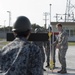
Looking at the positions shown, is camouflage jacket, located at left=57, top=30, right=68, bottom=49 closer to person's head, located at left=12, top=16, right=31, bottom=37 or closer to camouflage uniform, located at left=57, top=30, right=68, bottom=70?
camouflage uniform, located at left=57, top=30, right=68, bottom=70

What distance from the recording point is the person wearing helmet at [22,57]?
307 cm

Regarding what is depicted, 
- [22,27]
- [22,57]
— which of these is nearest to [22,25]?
[22,27]

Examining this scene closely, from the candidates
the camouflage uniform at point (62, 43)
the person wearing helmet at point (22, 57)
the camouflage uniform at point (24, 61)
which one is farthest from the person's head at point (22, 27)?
the camouflage uniform at point (62, 43)

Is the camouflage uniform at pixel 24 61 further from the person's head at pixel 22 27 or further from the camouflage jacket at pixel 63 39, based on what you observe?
the camouflage jacket at pixel 63 39

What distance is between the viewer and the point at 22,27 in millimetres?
3189

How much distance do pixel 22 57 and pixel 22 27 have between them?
0.99 ft

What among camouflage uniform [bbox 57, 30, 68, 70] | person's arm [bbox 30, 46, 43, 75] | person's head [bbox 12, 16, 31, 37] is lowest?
camouflage uniform [bbox 57, 30, 68, 70]

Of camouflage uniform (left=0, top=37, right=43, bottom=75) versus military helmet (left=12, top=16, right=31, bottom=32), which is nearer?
camouflage uniform (left=0, top=37, right=43, bottom=75)

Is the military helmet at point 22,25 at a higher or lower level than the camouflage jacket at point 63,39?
higher

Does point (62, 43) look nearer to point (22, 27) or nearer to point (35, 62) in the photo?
point (22, 27)

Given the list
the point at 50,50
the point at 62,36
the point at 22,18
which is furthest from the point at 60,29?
the point at 22,18

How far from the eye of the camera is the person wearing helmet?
10.1ft

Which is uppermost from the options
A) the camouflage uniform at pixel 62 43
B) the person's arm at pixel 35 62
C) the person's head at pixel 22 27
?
the person's head at pixel 22 27

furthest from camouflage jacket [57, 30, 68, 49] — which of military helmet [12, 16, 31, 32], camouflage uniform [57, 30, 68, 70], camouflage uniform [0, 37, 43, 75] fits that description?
camouflage uniform [0, 37, 43, 75]
